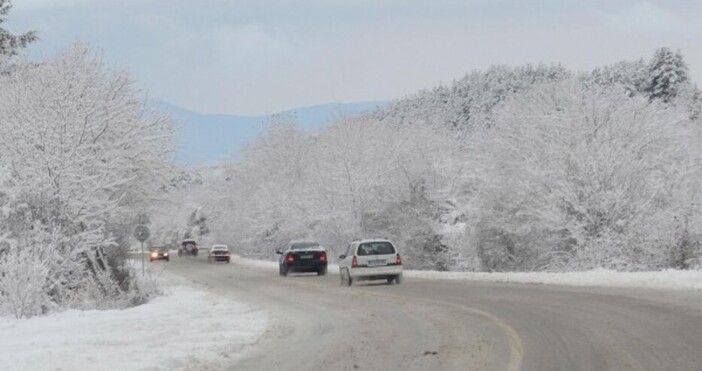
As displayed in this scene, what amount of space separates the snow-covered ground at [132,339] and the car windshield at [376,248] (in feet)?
33.2

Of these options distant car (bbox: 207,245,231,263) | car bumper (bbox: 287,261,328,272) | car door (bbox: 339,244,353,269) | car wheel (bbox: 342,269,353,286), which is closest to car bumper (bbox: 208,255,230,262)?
distant car (bbox: 207,245,231,263)

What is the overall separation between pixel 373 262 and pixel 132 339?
52.9ft

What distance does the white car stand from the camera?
2820 centimetres

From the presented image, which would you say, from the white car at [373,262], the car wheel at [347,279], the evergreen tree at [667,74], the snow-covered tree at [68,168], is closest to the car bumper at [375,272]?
the white car at [373,262]

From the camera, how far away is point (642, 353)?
1017 cm

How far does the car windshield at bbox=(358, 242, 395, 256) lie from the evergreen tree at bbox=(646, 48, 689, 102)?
231 ft

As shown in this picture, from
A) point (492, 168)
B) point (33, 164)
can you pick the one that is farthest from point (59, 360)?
point (492, 168)

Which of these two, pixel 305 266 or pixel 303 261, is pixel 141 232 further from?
pixel 305 266

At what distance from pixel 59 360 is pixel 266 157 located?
7066 cm

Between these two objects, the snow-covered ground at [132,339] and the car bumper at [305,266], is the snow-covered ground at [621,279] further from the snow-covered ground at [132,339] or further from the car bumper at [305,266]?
the snow-covered ground at [132,339]

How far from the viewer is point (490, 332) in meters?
13.0

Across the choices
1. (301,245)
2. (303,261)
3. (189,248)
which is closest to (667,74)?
(189,248)

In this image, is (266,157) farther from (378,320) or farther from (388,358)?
(388,358)

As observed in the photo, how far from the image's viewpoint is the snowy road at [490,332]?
10047 millimetres
